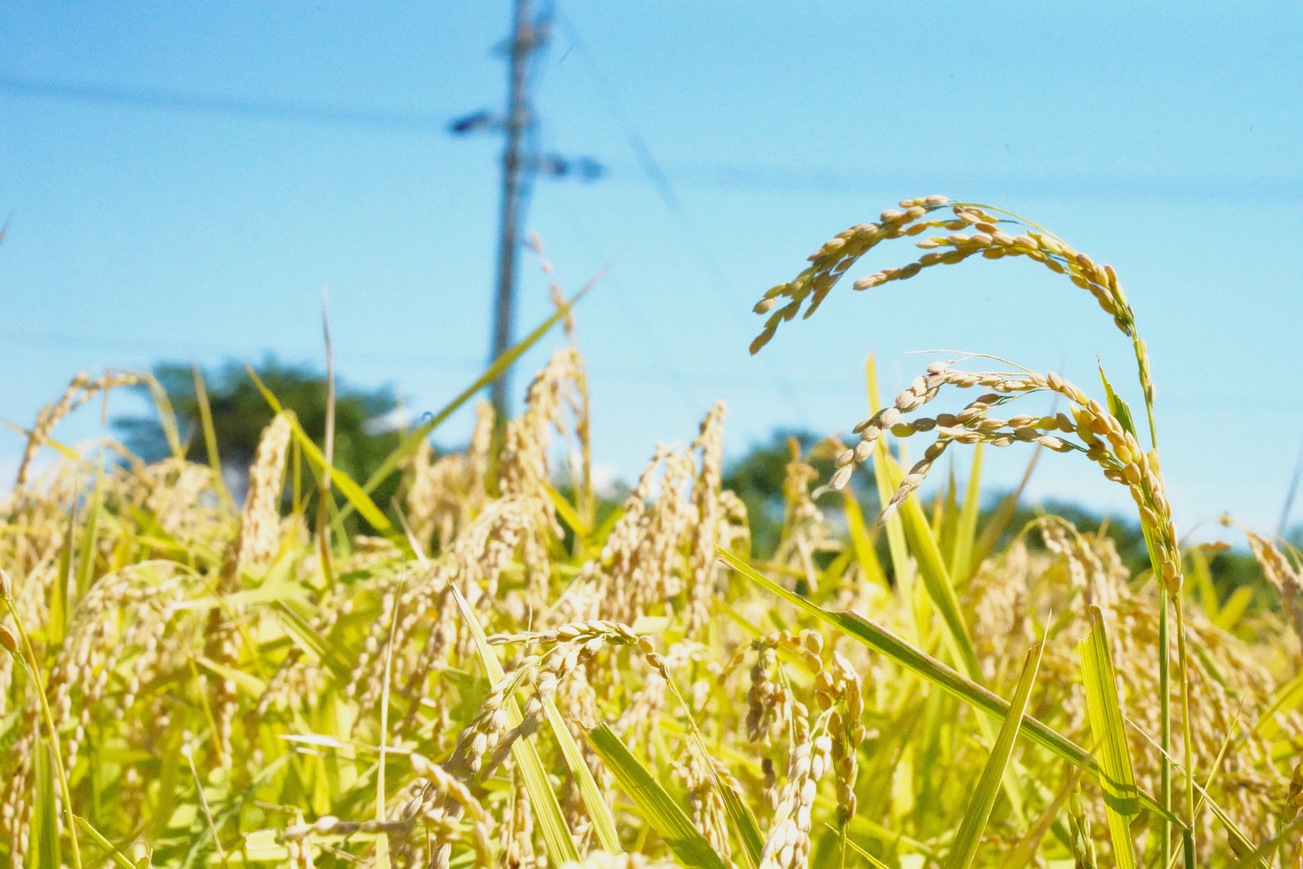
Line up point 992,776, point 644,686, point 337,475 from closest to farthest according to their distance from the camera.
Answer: point 992,776 < point 644,686 < point 337,475

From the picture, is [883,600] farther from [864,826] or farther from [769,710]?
[769,710]

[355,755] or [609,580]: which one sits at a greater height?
[609,580]

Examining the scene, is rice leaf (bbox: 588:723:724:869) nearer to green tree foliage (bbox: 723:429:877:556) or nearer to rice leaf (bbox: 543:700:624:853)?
rice leaf (bbox: 543:700:624:853)

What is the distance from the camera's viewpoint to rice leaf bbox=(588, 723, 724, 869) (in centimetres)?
65

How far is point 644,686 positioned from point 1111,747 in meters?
0.68

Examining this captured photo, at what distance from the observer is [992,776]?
625 mm

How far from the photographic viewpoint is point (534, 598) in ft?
3.85

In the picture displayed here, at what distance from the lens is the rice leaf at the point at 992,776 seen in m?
0.60

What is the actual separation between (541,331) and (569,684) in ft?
2.00

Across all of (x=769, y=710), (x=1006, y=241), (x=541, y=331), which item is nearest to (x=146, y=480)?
(x=541, y=331)

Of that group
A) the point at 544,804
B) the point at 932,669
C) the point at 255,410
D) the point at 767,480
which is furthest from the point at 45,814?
the point at 255,410

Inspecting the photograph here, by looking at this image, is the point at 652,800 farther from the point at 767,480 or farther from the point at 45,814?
the point at 767,480

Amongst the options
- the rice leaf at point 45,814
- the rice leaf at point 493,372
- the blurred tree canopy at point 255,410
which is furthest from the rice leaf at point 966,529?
the blurred tree canopy at point 255,410

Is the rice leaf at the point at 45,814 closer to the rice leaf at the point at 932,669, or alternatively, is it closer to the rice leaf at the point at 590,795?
the rice leaf at the point at 590,795
